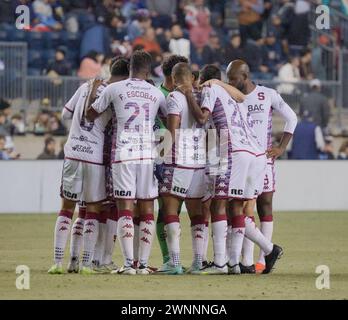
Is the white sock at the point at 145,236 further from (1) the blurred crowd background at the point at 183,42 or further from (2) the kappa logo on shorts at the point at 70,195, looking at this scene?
(1) the blurred crowd background at the point at 183,42

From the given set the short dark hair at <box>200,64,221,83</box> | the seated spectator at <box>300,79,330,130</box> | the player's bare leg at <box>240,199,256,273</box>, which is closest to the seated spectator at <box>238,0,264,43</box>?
the seated spectator at <box>300,79,330,130</box>

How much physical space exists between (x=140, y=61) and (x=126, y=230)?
1728 mm

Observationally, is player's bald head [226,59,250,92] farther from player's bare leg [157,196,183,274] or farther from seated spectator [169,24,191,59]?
seated spectator [169,24,191,59]

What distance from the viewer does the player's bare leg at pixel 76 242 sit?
13234 millimetres

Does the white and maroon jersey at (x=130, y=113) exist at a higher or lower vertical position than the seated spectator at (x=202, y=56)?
lower

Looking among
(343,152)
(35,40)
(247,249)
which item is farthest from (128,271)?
(35,40)

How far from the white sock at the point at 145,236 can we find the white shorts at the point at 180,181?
34 centimetres

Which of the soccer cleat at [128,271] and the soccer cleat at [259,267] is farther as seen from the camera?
the soccer cleat at [259,267]

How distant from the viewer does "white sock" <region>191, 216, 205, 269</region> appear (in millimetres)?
13195

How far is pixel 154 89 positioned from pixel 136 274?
6.30 ft

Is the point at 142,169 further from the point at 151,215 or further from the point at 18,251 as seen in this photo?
the point at 18,251

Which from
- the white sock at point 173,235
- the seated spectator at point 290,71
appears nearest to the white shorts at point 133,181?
the white sock at point 173,235

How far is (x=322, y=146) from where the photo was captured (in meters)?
24.8

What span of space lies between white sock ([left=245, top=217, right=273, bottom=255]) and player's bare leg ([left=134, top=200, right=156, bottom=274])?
104 cm
